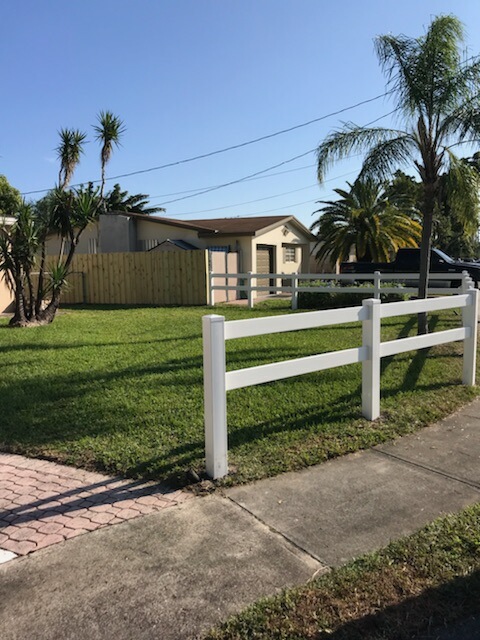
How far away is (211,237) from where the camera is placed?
79.8 ft

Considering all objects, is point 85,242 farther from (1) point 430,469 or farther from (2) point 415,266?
(1) point 430,469

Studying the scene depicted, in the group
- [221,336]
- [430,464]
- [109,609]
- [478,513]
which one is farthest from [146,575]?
[430,464]

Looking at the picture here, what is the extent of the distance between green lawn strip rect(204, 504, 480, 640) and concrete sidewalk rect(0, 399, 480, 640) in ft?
0.43

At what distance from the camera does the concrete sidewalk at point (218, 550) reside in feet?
8.64

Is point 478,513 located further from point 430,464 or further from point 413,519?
point 430,464

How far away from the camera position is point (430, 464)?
4.51 m

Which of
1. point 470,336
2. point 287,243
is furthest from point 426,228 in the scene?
point 287,243

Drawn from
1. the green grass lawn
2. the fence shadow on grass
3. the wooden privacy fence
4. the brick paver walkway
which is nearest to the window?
the wooden privacy fence

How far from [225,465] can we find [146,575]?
1383 mm

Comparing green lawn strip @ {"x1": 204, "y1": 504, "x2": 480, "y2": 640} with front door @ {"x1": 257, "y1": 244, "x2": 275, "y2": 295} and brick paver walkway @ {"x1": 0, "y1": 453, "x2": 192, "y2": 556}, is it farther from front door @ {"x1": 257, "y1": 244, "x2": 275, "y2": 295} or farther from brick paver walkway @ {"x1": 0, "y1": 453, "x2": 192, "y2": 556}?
front door @ {"x1": 257, "y1": 244, "x2": 275, "y2": 295}

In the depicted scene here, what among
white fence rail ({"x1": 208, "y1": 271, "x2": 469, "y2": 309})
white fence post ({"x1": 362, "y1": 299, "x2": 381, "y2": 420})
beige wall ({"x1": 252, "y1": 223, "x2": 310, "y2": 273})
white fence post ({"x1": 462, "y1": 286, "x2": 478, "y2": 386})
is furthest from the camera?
beige wall ({"x1": 252, "y1": 223, "x2": 310, "y2": 273})

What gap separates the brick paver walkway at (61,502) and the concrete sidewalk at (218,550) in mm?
147

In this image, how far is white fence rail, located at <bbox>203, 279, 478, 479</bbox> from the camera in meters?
4.15

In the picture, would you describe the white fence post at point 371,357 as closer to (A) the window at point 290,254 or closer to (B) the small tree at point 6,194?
(A) the window at point 290,254
